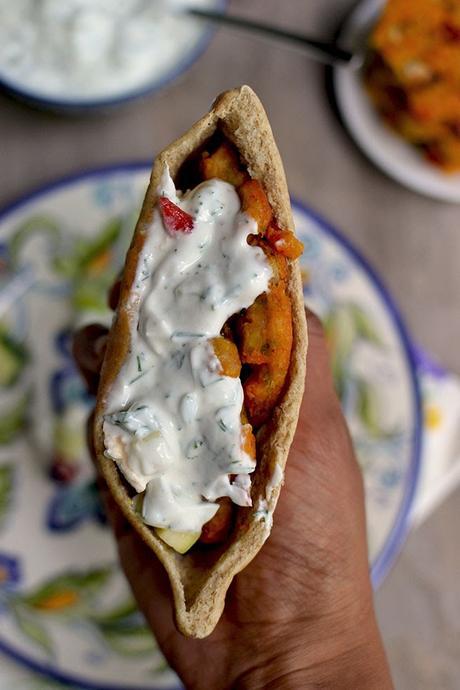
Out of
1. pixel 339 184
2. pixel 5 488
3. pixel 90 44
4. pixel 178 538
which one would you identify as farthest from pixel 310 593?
pixel 90 44

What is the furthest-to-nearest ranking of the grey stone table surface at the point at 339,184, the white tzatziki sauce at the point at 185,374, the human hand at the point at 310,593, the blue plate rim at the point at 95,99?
the grey stone table surface at the point at 339,184 < the blue plate rim at the point at 95,99 < the human hand at the point at 310,593 < the white tzatziki sauce at the point at 185,374

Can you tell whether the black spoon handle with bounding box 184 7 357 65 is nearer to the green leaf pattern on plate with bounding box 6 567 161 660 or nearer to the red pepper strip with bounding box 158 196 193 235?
the red pepper strip with bounding box 158 196 193 235

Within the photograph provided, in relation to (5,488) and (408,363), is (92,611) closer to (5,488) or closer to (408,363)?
(5,488)

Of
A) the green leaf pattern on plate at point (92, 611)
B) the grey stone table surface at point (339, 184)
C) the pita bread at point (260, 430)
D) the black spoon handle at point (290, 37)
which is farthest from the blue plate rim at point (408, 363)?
the pita bread at point (260, 430)

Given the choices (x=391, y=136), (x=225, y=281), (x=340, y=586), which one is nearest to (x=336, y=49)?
(x=391, y=136)

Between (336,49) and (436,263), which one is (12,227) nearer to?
(336,49)

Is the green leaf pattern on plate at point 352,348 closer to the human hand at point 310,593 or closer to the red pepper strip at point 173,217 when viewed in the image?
the human hand at point 310,593

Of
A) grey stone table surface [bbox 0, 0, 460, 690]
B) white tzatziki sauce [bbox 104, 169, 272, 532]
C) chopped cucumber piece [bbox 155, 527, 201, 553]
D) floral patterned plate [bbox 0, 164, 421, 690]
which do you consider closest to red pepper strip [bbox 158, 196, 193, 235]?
white tzatziki sauce [bbox 104, 169, 272, 532]
